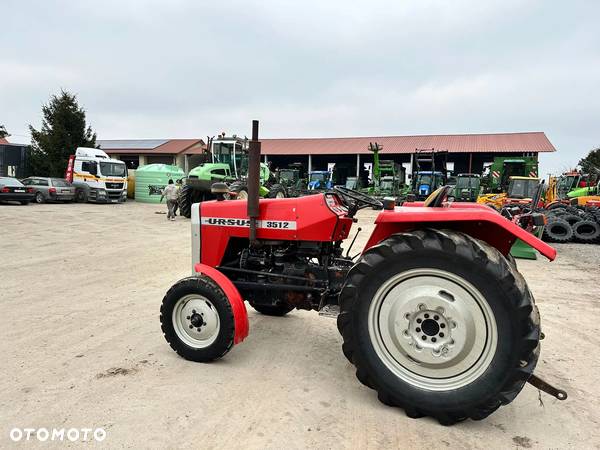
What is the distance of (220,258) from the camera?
11.5 feet

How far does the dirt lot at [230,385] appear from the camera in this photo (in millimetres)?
2309

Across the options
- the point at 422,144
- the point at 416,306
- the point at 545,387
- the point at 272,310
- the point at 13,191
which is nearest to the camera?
the point at 545,387

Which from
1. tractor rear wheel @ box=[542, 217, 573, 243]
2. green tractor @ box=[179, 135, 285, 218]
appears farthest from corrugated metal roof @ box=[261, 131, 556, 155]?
tractor rear wheel @ box=[542, 217, 573, 243]

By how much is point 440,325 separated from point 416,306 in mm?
179

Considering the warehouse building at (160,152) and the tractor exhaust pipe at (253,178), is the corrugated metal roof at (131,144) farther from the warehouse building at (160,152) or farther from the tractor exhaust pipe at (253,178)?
the tractor exhaust pipe at (253,178)

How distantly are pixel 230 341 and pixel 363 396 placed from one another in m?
1.02

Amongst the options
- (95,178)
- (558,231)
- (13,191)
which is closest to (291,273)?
(558,231)

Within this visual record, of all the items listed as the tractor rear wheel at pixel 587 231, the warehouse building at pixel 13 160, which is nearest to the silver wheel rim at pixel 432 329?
the tractor rear wheel at pixel 587 231

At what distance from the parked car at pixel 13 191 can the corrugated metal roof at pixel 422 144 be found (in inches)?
761

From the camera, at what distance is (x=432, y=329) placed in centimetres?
252

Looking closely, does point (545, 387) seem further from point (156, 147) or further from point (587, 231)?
point (156, 147)

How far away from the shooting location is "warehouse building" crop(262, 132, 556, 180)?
97.3 ft

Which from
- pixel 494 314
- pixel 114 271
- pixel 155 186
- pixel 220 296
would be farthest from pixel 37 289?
pixel 155 186

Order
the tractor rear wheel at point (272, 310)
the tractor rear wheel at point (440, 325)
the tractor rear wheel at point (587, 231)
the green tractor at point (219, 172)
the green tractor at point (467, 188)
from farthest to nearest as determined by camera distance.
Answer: the green tractor at point (467, 188) < the green tractor at point (219, 172) < the tractor rear wheel at point (587, 231) < the tractor rear wheel at point (272, 310) < the tractor rear wheel at point (440, 325)
